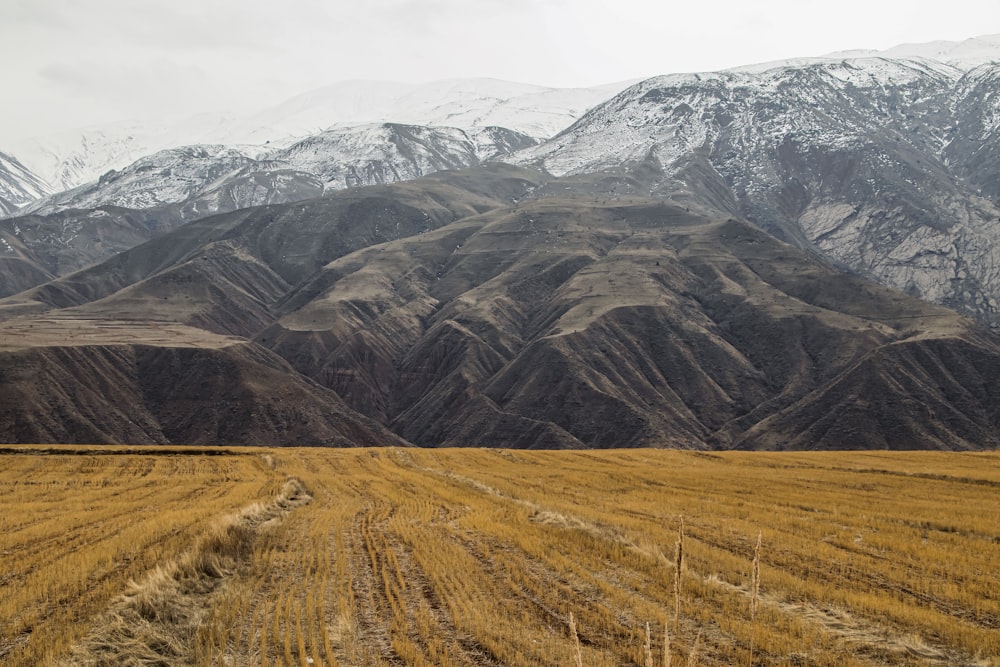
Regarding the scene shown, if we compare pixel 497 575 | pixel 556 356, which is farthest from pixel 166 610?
pixel 556 356

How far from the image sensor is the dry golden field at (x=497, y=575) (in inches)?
525

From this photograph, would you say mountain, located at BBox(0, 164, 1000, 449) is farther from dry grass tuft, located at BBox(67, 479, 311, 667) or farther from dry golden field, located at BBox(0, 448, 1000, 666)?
dry grass tuft, located at BBox(67, 479, 311, 667)

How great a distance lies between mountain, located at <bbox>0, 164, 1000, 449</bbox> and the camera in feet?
390

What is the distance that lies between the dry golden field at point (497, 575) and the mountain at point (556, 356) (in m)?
85.9

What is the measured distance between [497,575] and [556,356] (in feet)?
393

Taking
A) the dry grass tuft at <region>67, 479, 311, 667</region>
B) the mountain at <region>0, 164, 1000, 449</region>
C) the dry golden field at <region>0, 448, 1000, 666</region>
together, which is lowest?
the mountain at <region>0, 164, 1000, 449</region>

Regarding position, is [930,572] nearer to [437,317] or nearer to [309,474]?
[309,474]

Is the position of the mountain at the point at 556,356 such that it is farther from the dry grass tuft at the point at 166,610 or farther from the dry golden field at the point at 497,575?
the dry grass tuft at the point at 166,610

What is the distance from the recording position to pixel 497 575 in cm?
1888

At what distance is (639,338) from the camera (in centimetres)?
14775

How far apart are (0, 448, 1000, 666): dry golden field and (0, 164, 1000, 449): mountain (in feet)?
282

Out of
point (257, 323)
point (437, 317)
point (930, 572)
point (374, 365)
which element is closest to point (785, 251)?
point (437, 317)

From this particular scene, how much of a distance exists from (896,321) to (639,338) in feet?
172

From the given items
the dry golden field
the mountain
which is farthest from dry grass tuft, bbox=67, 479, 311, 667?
the mountain
